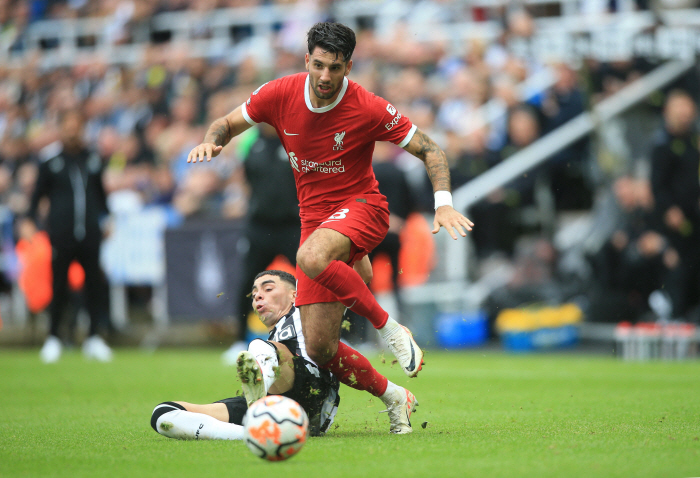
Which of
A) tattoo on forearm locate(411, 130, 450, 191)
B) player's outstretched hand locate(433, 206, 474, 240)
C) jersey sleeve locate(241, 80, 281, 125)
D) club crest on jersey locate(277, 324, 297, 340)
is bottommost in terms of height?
club crest on jersey locate(277, 324, 297, 340)

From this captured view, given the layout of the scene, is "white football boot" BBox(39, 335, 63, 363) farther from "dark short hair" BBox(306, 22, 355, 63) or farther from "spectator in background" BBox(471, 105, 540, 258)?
"dark short hair" BBox(306, 22, 355, 63)

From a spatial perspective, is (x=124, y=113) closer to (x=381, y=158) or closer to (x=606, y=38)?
(x=381, y=158)

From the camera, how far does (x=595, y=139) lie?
13.3 meters

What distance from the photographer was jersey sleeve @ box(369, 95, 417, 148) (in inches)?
221

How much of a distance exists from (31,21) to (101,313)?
11455mm

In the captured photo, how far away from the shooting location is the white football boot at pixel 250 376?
4941mm

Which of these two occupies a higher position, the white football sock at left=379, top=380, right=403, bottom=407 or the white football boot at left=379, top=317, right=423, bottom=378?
the white football boot at left=379, top=317, right=423, bottom=378

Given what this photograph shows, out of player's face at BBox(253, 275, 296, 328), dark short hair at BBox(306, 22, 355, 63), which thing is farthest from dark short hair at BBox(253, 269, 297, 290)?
dark short hair at BBox(306, 22, 355, 63)

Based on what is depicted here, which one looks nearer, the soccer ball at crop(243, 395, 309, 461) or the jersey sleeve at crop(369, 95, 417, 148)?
the soccer ball at crop(243, 395, 309, 461)

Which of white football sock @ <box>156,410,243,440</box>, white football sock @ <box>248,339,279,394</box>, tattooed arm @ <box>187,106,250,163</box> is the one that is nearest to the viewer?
white football sock @ <box>248,339,279,394</box>

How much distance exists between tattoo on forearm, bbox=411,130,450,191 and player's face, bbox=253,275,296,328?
3.91 feet

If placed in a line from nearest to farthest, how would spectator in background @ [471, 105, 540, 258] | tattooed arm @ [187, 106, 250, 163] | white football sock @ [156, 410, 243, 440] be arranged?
white football sock @ [156, 410, 243, 440] < tattooed arm @ [187, 106, 250, 163] < spectator in background @ [471, 105, 540, 258]

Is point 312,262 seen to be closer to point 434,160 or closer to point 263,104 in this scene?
point 434,160

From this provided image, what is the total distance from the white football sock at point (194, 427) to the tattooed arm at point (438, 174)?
1.68 m
